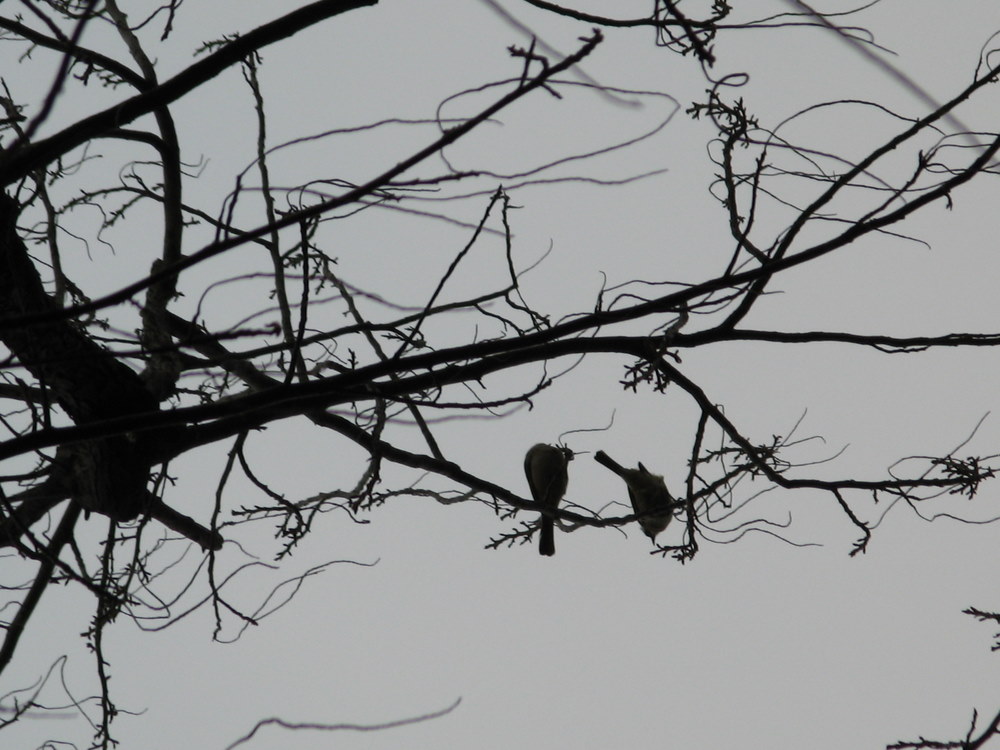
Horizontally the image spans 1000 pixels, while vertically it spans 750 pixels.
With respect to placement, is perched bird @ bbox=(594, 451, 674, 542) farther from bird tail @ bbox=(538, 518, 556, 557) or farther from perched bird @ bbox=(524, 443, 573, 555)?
bird tail @ bbox=(538, 518, 556, 557)

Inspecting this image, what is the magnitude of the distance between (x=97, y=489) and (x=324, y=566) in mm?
786

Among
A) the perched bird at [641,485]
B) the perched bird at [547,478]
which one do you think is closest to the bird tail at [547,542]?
the perched bird at [547,478]

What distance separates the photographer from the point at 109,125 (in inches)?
58.9

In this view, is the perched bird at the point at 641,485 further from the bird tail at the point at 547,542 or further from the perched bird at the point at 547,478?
the bird tail at the point at 547,542

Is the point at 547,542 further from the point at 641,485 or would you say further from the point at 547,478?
the point at 641,485

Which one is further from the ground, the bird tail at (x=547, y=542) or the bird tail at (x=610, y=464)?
the bird tail at (x=610, y=464)

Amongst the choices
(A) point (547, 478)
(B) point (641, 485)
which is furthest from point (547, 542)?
(B) point (641, 485)

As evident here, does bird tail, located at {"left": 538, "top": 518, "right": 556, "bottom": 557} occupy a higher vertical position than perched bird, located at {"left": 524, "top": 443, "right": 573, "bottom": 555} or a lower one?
lower

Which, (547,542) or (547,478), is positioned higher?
(547,478)

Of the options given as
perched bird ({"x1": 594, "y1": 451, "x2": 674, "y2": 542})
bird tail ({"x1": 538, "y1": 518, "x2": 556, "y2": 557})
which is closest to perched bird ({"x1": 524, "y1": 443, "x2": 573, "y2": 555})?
bird tail ({"x1": 538, "y1": 518, "x2": 556, "y2": 557})

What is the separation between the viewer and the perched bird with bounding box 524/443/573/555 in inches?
143

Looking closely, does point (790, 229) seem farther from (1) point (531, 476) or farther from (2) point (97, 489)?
(2) point (97, 489)

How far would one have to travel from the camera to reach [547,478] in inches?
146

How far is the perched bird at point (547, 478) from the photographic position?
3641 mm
